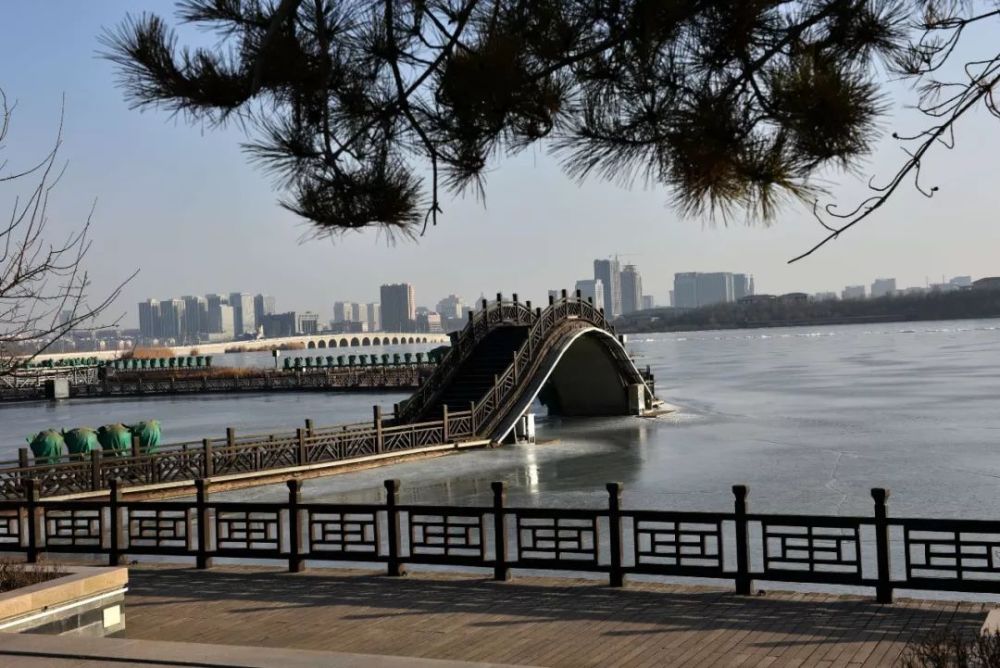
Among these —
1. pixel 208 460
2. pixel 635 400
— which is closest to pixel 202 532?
pixel 208 460

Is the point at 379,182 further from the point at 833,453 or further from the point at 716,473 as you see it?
the point at 833,453

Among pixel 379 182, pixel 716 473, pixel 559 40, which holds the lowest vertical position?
pixel 716 473

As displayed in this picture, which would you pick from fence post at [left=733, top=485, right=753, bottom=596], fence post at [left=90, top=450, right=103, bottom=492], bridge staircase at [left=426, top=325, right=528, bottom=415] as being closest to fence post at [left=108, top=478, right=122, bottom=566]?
fence post at [left=733, top=485, right=753, bottom=596]

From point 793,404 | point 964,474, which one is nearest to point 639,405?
point 793,404

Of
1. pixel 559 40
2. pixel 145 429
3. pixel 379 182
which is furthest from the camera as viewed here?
pixel 145 429

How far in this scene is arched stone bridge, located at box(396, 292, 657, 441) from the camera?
1355 inches

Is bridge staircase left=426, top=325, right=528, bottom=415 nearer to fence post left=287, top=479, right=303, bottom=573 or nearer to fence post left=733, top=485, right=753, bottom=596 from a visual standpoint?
fence post left=287, top=479, right=303, bottom=573

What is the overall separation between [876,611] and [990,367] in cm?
6924

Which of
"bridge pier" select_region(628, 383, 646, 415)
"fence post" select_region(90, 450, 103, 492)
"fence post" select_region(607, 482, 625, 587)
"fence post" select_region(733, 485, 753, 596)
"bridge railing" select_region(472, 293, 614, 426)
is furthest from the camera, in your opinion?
"bridge pier" select_region(628, 383, 646, 415)

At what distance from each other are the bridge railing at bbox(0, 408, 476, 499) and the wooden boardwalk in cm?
941

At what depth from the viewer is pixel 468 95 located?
7102mm

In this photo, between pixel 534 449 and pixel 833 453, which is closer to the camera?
pixel 833 453

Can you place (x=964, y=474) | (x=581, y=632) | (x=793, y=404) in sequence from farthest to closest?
(x=793, y=404) < (x=964, y=474) < (x=581, y=632)

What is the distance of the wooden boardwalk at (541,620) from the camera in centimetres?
883
